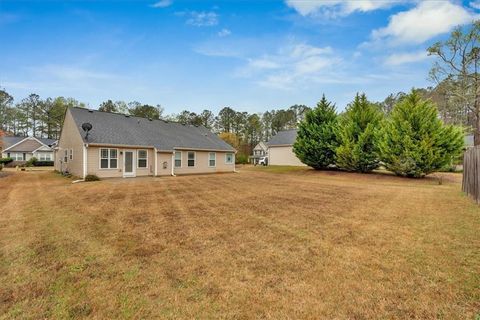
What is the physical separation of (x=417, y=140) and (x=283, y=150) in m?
18.0

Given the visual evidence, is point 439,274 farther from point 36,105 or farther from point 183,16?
point 36,105

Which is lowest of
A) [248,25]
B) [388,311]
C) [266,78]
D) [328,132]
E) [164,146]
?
[388,311]

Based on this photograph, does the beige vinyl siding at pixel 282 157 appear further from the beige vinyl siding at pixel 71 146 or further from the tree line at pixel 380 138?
the beige vinyl siding at pixel 71 146

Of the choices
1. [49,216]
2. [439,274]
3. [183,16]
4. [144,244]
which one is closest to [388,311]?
[439,274]

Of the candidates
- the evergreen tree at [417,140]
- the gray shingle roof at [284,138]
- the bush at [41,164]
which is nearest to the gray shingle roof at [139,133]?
the gray shingle roof at [284,138]

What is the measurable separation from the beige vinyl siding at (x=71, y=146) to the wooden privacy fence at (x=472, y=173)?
62.6ft

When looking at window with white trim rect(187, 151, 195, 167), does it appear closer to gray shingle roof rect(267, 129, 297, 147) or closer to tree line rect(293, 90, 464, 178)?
tree line rect(293, 90, 464, 178)

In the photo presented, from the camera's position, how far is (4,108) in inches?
1757

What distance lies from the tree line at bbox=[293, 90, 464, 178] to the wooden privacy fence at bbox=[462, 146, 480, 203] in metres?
5.84

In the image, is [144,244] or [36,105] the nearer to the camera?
[144,244]

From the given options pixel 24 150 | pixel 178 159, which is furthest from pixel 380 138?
pixel 24 150

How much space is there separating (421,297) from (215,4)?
15727 millimetres

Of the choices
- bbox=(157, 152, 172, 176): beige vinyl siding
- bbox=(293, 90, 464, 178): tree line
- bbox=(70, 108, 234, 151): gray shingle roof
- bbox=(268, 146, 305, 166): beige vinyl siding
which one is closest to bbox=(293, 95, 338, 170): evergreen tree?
bbox=(293, 90, 464, 178): tree line

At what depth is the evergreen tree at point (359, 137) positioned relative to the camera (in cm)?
1808
